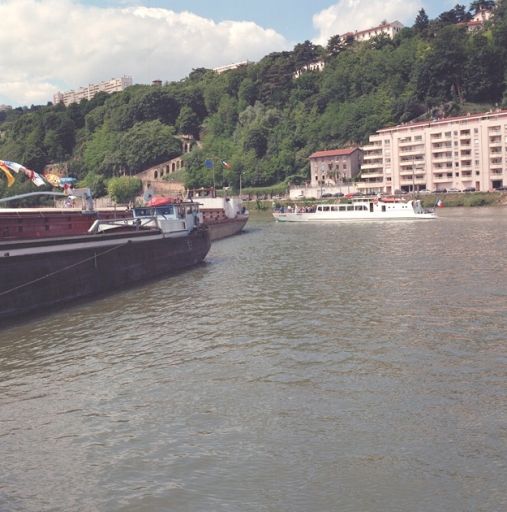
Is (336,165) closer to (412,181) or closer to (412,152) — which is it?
(412,152)

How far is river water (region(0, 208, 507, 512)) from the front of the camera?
8789 mm

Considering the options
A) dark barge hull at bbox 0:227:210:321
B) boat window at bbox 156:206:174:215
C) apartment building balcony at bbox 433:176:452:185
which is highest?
apartment building balcony at bbox 433:176:452:185

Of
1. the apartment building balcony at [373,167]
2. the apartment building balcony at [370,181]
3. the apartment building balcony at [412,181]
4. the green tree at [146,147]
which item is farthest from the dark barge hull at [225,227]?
the green tree at [146,147]

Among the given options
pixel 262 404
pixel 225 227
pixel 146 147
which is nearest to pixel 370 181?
pixel 225 227

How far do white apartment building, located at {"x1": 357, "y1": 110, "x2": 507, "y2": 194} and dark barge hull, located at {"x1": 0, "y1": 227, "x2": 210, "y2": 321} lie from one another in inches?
3296

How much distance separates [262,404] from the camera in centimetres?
1198

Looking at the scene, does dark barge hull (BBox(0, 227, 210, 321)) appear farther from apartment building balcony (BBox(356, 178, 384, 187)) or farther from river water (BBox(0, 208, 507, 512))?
apartment building balcony (BBox(356, 178, 384, 187))

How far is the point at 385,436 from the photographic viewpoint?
1031 centimetres

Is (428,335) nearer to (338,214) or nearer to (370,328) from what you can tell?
(370,328)

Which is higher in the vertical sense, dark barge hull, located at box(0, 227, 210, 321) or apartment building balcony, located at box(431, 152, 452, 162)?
apartment building balcony, located at box(431, 152, 452, 162)

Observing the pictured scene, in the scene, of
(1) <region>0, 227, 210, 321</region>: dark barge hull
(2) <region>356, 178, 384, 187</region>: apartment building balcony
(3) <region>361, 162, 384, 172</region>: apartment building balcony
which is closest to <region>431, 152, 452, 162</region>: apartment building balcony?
(3) <region>361, 162, 384, 172</region>: apartment building balcony

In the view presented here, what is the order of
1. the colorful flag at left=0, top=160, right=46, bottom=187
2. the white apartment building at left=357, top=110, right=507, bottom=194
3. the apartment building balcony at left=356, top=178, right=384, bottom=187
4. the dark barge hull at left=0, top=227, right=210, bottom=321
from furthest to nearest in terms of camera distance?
the apartment building balcony at left=356, top=178, right=384, bottom=187 < the white apartment building at left=357, top=110, right=507, bottom=194 < the colorful flag at left=0, top=160, right=46, bottom=187 < the dark barge hull at left=0, top=227, right=210, bottom=321

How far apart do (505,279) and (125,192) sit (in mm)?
135810

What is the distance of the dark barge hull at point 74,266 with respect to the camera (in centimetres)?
2172
